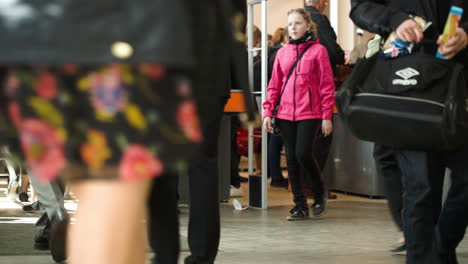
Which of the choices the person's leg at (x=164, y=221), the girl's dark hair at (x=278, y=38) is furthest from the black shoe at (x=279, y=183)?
the person's leg at (x=164, y=221)

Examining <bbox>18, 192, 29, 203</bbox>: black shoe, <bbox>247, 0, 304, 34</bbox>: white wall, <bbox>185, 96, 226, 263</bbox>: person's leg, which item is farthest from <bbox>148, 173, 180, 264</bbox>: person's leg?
<bbox>247, 0, 304, 34</bbox>: white wall

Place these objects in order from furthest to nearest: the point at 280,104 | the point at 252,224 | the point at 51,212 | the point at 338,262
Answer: the point at 280,104
the point at 252,224
the point at 338,262
the point at 51,212

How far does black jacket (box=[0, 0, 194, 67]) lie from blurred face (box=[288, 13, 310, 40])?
565 centimetres

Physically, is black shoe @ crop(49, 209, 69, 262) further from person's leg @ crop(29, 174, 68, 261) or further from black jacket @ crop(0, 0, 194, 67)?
black jacket @ crop(0, 0, 194, 67)

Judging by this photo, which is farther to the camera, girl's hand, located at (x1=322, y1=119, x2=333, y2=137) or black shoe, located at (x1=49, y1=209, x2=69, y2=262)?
girl's hand, located at (x1=322, y1=119, x2=333, y2=137)

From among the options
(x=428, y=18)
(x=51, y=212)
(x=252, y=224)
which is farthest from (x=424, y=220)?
(x=252, y=224)

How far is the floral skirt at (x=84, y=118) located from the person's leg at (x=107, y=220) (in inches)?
2.9

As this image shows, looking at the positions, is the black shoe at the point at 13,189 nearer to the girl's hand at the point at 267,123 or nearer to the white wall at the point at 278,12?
the girl's hand at the point at 267,123

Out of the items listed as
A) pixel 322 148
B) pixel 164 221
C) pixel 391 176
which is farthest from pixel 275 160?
pixel 164 221

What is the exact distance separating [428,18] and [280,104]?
3.55 metres

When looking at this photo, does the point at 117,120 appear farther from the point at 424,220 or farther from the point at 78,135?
the point at 424,220

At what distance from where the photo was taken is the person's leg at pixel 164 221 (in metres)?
2.12

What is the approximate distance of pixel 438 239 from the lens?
3.69 m

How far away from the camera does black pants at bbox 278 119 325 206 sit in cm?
683
